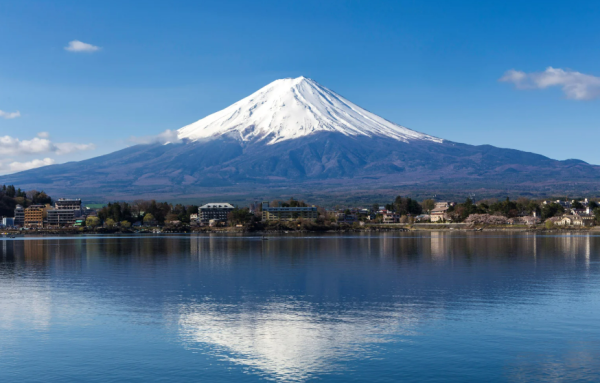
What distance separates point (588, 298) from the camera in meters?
21.0

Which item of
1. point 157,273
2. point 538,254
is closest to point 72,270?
point 157,273

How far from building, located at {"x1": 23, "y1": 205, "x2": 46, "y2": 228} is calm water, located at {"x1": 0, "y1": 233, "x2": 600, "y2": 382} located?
93175 millimetres

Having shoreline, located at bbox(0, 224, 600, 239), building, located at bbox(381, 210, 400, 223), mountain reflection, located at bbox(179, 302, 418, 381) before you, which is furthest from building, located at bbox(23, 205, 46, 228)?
mountain reflection, located at bbox(179, 302, 418, 381)

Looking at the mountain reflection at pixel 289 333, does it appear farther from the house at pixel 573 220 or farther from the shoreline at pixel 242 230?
the house at pixel 573 220

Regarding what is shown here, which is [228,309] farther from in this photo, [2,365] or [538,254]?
[538,254]

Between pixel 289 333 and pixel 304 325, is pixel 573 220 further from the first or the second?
pixel 289 333

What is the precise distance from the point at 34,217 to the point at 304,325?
114 m

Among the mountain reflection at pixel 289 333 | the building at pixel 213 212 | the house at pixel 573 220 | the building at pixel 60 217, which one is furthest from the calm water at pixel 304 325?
the building at pixel 60 217

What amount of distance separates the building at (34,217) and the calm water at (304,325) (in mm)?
93175

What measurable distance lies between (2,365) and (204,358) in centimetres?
405

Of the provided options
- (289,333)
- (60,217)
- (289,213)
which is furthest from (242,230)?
(289,333)

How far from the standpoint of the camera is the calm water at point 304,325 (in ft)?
42.1

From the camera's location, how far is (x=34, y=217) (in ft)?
392

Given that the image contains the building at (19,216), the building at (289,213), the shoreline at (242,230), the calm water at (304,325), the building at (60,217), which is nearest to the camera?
the calm water at (304,325)
